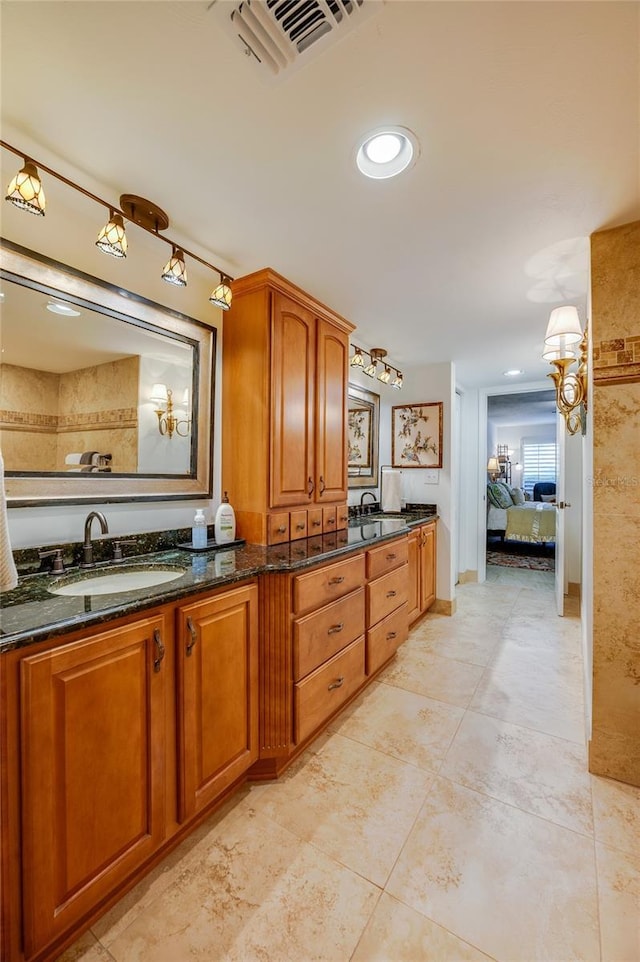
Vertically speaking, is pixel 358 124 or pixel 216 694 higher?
pixel 358 124

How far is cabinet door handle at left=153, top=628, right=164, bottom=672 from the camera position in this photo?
1.13m

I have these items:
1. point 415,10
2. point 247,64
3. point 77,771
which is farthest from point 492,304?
point 77,771

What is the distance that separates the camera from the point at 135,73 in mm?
1022

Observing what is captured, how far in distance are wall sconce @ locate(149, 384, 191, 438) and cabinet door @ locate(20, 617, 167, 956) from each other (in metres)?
1.03

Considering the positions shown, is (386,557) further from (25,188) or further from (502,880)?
(25,188)

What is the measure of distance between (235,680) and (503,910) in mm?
1050

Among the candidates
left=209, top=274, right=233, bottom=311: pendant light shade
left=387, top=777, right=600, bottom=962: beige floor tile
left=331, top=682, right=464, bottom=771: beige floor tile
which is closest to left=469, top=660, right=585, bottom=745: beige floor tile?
left=331, top=682, right=464, bottom=771: beige floor tile

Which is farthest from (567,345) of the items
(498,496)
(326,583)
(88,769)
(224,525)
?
(498,496)

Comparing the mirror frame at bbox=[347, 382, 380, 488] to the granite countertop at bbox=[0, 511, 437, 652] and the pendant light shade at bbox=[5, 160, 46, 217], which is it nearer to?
the granite countertop at bbox=[0, 511, 437, 652]

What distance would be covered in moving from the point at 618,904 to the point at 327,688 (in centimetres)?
112

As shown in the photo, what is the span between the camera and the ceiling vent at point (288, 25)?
0.88 metres

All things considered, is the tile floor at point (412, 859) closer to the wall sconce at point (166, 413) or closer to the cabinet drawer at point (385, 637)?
the cabinet drawer at point (385, 637)

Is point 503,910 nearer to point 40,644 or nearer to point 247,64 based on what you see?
point 40,644

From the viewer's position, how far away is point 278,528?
2041 mm
